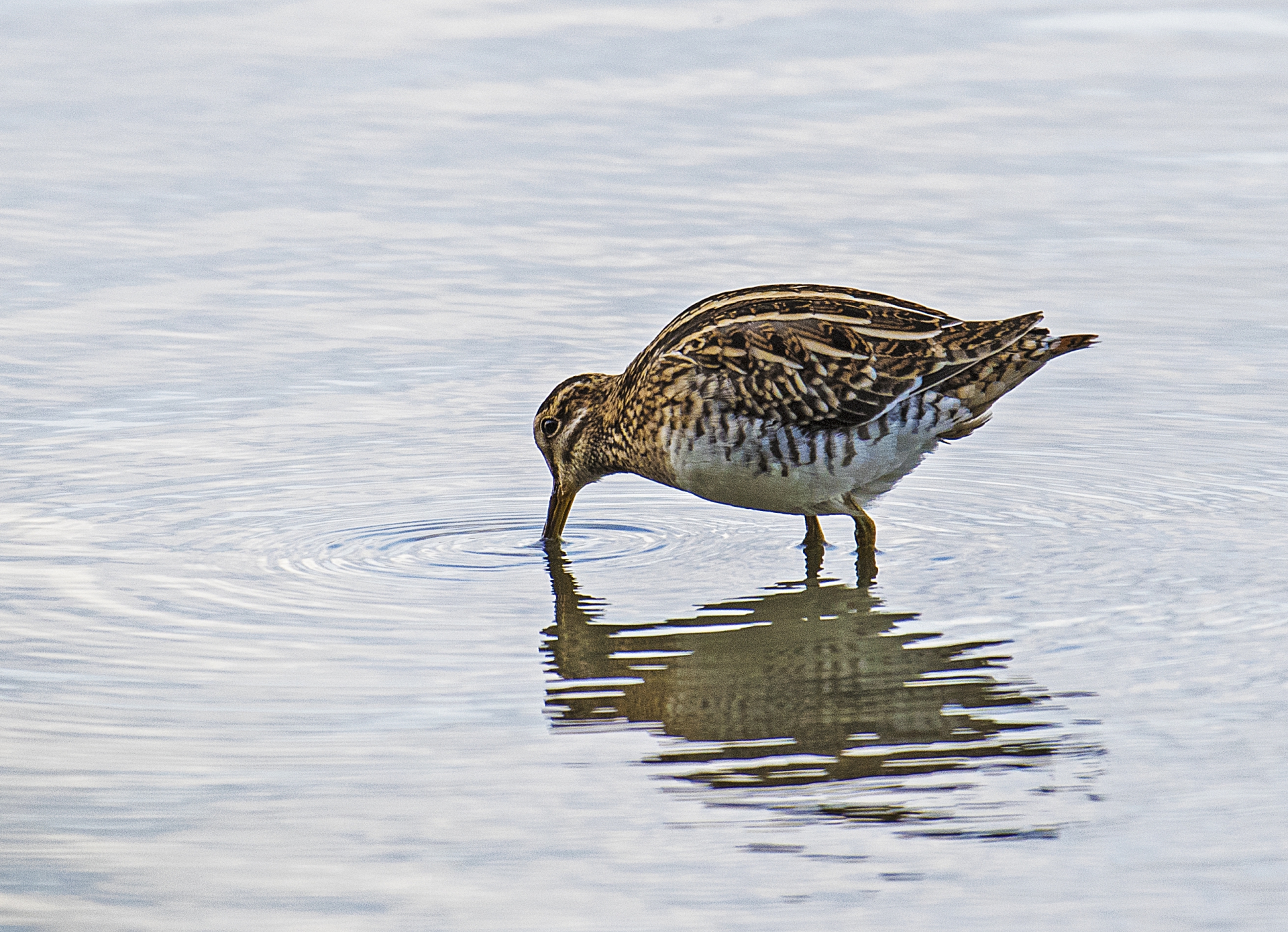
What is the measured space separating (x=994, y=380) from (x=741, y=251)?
376 centimetres

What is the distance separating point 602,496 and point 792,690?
10.1ft

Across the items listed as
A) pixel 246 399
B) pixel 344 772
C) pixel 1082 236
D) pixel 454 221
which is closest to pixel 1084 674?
pixel 344 772

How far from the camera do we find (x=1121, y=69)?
15.9 meters

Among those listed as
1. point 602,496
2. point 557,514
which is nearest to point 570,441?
point 557,514

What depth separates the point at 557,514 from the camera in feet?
30.9

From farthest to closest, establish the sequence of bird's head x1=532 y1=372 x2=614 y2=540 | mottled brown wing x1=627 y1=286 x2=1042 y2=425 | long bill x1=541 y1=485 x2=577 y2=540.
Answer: bird's head x1=532 y1=372 x2=614 y2=540 → long bill x1=541 y1=485 x2=577 y2=540 → mottled brown wing x1=627 y1=286 x2=1042 y2=425

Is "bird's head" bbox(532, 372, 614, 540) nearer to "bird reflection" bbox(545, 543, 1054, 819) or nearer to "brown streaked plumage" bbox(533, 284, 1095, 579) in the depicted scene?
"brown streaked plumage" bbox(533, 284, 1095, 579)

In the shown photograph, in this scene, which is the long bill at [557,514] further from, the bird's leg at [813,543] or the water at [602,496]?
the bird's leg at [813,543]

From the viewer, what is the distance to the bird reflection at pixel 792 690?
261 inches

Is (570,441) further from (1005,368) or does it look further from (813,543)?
(1005,368)

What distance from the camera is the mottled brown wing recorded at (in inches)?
348

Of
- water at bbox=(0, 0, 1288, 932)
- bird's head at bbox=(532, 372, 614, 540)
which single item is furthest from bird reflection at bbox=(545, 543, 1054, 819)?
bird's head at bbox=(532, 372, 614, 540)

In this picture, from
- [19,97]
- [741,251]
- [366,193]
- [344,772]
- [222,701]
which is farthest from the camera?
[19,97]

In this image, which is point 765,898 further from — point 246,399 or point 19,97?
point 19,97
